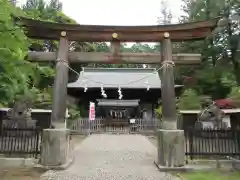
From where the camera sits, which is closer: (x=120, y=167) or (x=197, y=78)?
(x=120, y=167)

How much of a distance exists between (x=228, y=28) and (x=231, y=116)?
12.9 metres

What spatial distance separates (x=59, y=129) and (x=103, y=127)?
15.6 meters

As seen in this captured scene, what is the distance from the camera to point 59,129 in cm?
767

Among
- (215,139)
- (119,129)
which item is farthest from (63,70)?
(119,129)

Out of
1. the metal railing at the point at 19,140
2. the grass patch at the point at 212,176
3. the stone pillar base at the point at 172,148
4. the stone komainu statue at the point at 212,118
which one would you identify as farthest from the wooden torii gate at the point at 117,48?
the stone komainu statue at the point at 212,118

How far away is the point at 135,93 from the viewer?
25453mm

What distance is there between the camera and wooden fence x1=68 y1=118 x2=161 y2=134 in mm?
21141

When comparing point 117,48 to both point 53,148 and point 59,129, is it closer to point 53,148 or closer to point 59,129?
point 59,129

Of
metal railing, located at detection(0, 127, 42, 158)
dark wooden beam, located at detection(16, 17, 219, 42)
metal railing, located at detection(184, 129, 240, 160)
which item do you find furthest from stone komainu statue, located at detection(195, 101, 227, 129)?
metal railing, located at detection(0, 127, 42, 158)

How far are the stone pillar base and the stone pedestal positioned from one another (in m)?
3.20

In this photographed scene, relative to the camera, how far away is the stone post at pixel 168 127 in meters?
7.46

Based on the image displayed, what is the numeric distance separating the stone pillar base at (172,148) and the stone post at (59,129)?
3.18m

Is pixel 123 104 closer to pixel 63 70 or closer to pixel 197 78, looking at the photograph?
pixel 197 78

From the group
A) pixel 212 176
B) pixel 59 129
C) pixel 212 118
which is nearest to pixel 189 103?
pixel 212 118
